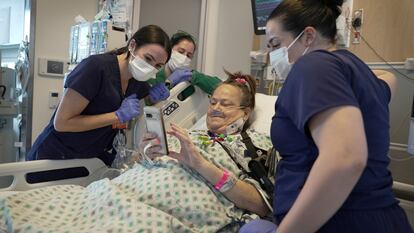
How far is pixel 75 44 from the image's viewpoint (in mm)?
2854

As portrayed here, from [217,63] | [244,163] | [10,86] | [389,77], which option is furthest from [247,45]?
[10,86]

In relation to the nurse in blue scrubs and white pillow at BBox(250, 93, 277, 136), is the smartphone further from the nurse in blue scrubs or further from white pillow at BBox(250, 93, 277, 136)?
white pillow at BBox(250, 93, 277, 136)

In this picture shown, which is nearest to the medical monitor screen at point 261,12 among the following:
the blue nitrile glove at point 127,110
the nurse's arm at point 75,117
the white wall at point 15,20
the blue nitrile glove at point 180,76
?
the blue nitrile glove at point 180,76

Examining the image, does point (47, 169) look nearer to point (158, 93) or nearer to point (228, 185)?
point (158, 93)

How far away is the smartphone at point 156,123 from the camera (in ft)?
4.40

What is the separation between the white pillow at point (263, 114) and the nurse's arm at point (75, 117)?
0.72 meters

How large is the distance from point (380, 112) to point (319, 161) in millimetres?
231

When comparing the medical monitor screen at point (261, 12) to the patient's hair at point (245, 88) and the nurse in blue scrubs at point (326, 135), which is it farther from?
the nurse in blue scrubs at point (326, 135)

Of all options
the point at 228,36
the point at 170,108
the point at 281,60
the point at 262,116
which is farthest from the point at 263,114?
the point at 228,36

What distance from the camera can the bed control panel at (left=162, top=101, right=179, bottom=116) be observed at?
211 centimetres

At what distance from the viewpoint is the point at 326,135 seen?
736mm

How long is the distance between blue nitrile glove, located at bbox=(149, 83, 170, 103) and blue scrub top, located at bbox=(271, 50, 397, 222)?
1211mm

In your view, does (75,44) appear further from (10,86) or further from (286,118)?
(286,118)

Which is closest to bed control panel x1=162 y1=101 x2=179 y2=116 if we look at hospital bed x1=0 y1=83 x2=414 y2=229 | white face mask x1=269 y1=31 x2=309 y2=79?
hospital bed x1=0 y1=83 x2=414 y2=229
